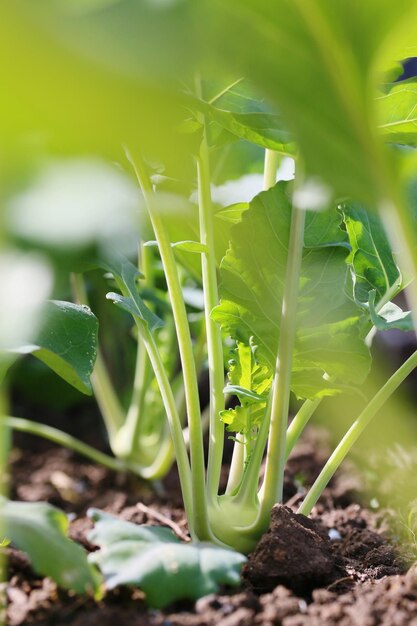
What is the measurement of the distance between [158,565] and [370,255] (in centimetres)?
40

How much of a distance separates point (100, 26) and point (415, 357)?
0.53m

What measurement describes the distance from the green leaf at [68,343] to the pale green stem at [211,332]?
5.1 inches

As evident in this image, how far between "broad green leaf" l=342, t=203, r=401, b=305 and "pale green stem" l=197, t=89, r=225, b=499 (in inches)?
5.7

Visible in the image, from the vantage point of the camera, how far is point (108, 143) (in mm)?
241

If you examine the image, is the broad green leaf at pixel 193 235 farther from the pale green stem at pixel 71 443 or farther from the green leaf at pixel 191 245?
the pale green stem at pixel 71 443

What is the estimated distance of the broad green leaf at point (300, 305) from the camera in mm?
685

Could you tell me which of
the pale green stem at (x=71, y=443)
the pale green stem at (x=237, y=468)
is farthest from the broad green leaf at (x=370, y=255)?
the pale green stem at (x=71, y=443)

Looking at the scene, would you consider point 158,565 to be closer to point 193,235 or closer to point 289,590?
point 289,590

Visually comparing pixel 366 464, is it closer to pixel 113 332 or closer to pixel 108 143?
pixel 113 332

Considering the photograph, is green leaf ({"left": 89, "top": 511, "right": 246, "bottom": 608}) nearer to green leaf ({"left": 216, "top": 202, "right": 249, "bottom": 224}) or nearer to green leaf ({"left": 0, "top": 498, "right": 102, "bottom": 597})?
green leaf ({"left": 0, "top": 498, "right": 102, "bottom": 597})

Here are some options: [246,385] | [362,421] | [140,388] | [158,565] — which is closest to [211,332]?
[246,385]

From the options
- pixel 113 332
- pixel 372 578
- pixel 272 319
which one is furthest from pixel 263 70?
pixel 113 332

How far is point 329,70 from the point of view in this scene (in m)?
0.41

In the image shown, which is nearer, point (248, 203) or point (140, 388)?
point (248, 203)
